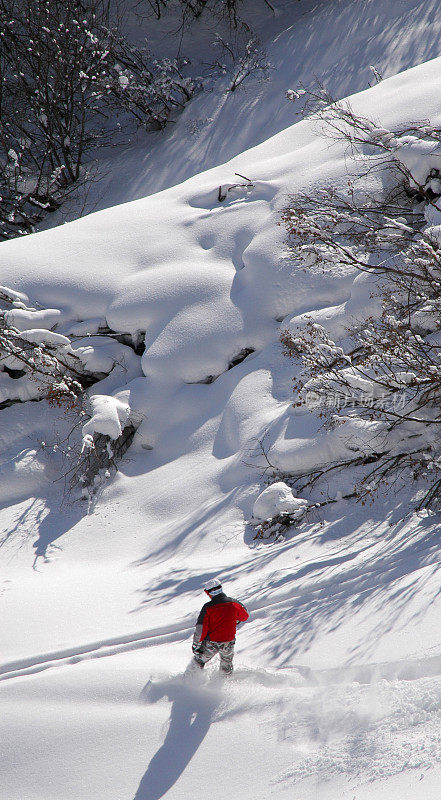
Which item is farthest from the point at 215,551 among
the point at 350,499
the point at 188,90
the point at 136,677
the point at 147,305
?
the point at 188,90

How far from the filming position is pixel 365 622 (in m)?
5.54

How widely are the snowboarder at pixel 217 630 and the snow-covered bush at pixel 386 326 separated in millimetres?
2591

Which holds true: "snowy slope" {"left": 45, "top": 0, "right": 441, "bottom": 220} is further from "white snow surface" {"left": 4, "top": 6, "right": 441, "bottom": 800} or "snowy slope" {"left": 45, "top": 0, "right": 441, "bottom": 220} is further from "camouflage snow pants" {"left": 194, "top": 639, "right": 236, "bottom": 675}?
"camouflage snow pants" {"left": 194, "top": 639, "right": 236, "bottom": 675}

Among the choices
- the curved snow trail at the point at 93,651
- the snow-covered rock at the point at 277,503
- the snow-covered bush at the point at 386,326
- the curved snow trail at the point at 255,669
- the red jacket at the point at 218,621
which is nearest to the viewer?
the curved snow trail at the point at 255,669

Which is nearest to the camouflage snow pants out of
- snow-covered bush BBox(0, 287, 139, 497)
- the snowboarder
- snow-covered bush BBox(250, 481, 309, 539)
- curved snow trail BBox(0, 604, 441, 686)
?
the snowboarder

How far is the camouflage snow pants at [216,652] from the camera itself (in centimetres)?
532

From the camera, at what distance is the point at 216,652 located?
535cm

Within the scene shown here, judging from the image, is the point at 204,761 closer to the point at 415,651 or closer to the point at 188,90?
the point at 415,651

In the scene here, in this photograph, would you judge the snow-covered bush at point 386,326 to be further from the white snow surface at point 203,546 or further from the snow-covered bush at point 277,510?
the snow-covered bush at point 277,510

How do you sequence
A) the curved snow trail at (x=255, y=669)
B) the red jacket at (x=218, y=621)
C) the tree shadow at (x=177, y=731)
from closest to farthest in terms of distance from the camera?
the tree shadow at (x=177, y=731) → the curved snow trail at (x=255, y=669) → the red jacket at (x=218, y=621)

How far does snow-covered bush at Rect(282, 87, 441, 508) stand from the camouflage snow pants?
272 centimetres

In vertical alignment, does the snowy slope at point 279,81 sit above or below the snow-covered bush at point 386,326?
above

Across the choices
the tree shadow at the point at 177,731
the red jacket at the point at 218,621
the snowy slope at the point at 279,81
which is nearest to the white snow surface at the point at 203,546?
the tree shadow at the point at 177,731

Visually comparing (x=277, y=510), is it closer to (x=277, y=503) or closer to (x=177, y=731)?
(x=277, y=503)
